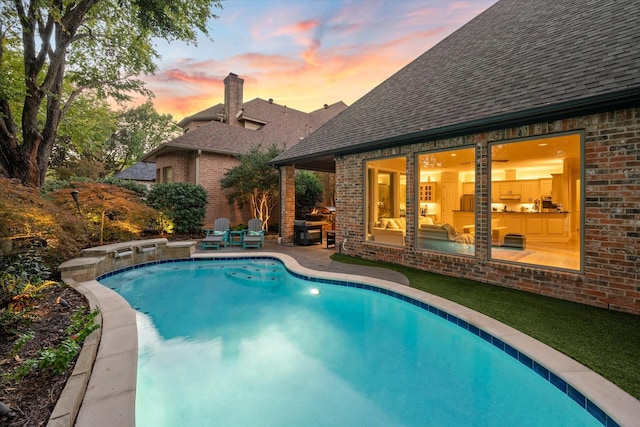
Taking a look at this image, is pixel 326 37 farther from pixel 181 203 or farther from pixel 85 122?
pixel 85 122

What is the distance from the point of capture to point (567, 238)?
5.60 metres

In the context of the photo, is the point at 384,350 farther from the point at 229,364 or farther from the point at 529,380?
the point at 229,364

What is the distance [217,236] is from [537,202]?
9982 mm

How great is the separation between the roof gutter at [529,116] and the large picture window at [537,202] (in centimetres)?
42

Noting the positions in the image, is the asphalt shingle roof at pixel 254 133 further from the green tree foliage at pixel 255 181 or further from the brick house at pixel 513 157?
the brick house at pixel 513 157

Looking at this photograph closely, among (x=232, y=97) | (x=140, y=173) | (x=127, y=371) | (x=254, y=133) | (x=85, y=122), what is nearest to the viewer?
(x=127, y=371)

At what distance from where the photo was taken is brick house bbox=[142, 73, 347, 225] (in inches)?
561

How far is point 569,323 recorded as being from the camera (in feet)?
12.8

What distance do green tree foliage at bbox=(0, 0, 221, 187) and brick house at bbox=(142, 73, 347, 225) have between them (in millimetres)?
3869

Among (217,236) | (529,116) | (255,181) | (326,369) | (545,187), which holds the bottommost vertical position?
(326,369)

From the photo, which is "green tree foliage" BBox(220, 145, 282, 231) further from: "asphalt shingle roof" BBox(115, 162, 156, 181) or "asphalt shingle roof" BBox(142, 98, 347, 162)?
"asphalt shingle roof" BBox(115, 162, 156, 181)

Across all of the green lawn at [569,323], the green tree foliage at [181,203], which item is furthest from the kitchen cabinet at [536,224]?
the green tree foliage at [181,203]

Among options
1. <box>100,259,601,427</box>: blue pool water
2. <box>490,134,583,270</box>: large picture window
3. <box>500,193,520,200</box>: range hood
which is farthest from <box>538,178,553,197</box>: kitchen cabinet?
<box>100,259,601,427</box>: blue pool water

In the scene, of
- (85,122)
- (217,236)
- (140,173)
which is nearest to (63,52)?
(85,122)
